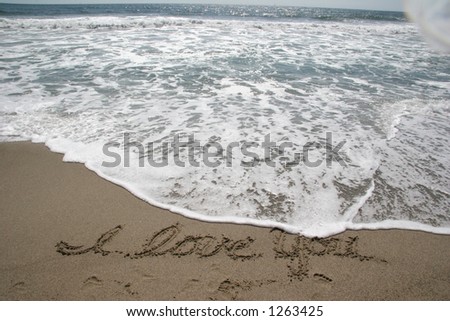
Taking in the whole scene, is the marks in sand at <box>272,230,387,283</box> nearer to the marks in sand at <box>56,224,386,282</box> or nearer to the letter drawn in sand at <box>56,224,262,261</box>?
the marks in sand at <box>56,224,386,282</box>

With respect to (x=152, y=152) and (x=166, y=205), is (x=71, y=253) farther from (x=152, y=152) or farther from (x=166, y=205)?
(x=152, y=152)

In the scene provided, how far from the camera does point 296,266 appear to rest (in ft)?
8.16

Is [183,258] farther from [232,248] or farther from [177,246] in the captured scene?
[232,248]

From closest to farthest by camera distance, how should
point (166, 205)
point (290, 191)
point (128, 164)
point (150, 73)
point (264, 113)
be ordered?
1. point (166, 205)
2. point (290, 191)
3. point (128, 164)
4. point (264, 113)
5. point (150, 73)

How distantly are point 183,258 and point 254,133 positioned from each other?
2.59 m

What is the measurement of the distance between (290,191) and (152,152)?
79.4 inches

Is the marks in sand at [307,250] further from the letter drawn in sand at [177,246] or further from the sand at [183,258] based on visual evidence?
the letter drawn in sand at [177,246]

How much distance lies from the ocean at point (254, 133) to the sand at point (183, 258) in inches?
8.6

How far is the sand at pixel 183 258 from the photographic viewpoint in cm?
230

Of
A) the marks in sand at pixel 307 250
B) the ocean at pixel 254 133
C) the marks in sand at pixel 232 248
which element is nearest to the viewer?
the marks in sand at pixel 307 250

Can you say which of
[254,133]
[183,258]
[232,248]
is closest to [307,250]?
[232,248]

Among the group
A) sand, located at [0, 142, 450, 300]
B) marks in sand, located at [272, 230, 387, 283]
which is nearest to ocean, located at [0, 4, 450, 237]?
marks in sand, located at [272, 230, 387, 283]

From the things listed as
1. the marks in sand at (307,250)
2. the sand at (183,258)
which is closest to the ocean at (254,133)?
the marks in sand at (307,250)

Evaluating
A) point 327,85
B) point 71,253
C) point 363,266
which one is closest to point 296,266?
point 363,266
